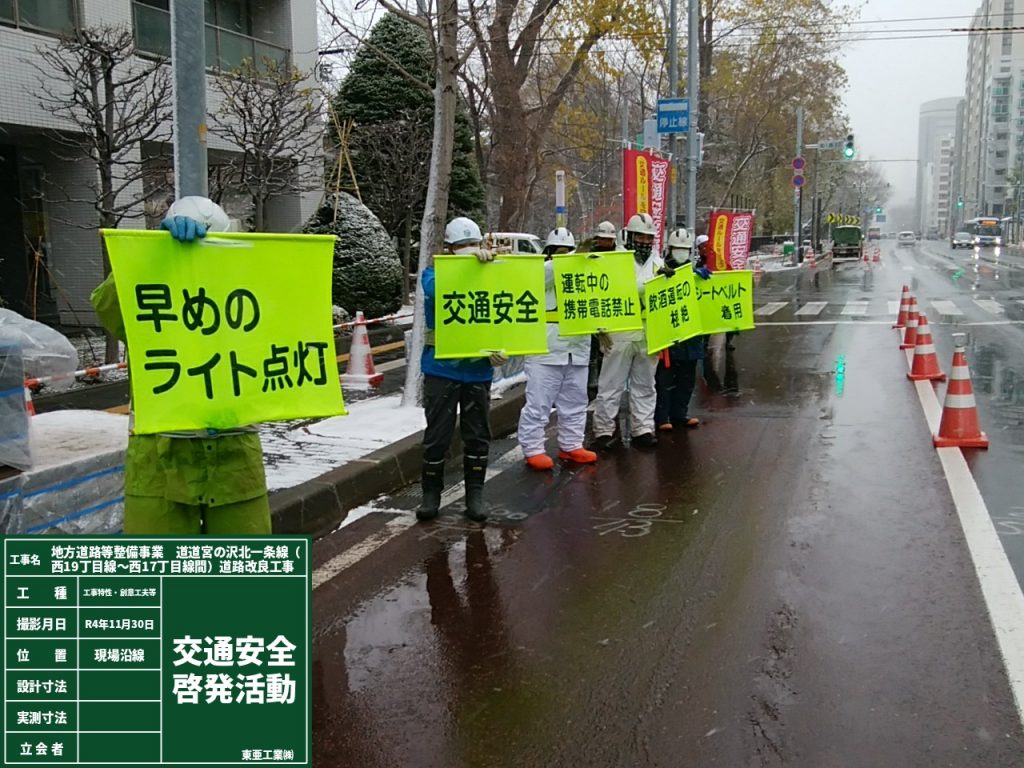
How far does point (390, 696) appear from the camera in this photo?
3715 mm

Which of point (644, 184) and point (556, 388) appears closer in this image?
point (556, 388)

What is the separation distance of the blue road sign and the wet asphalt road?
435 inches

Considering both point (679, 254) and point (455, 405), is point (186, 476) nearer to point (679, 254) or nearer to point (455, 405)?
point (455, 405)

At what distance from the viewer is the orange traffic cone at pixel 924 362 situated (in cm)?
1137

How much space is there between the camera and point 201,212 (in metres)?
3.48

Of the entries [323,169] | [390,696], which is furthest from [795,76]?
[390,696]

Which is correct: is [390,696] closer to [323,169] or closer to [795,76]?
[323,169]

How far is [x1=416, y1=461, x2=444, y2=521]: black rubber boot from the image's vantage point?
239 inches

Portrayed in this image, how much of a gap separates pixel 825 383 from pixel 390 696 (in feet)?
29.0

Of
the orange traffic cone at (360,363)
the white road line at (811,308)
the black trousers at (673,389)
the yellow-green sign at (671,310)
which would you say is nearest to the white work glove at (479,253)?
the yellow-green sign at (671,310)

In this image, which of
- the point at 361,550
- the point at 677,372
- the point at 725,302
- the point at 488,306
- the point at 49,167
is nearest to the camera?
the point at 361,550

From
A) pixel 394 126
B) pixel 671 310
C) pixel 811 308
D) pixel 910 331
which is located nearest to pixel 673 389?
pixel 671 310

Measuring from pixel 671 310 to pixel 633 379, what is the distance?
69 cm

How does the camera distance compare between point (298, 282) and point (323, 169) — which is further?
point (323, 169)
